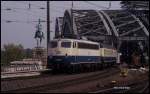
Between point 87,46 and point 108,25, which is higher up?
point 108,25

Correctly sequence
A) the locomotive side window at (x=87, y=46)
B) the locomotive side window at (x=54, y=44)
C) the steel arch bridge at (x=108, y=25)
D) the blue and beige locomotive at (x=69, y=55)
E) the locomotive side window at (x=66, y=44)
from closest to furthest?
the blue and beige locomotive at (x=69, y=55)
the locomotive side window at (x=66, y=44)
the locomotive side window at (x=54, y=44)
the locomotive side window at (x=87, y=46)
the steel arch bridge at (x=108, y=25)

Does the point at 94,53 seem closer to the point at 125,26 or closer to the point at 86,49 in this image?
the point at 86,49

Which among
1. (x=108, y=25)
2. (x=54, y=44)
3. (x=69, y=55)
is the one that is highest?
(x=108, y=25)

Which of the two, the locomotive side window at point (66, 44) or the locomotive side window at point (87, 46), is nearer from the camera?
the locomotive side window at point (66, 44)

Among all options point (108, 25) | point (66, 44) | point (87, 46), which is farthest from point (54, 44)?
point (108, 25)

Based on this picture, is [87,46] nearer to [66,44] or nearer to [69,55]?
[66,44]

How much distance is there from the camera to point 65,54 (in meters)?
40.2

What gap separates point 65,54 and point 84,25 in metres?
82.4

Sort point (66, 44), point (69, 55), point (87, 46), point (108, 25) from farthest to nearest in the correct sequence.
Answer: point (108, 25) → point (87, 46) → point (66, 44) → point (69, 55)

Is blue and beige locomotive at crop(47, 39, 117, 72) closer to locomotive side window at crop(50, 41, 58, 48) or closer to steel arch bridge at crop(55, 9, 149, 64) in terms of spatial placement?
locomotive side window at crop(50, 41, 58, 48)

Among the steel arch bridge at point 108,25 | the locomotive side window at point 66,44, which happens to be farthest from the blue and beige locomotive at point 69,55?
the steel arch bridge at point 108,25

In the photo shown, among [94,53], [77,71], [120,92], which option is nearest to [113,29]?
[94,53]

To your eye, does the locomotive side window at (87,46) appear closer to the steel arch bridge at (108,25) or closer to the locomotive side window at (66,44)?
the locomotive side window at (66,44)

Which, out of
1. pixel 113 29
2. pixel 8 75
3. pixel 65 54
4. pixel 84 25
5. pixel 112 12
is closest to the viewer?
pixel 8 75
